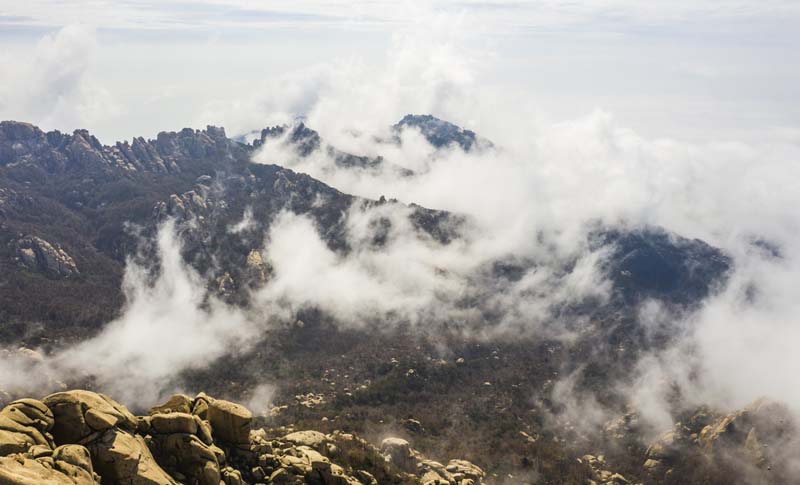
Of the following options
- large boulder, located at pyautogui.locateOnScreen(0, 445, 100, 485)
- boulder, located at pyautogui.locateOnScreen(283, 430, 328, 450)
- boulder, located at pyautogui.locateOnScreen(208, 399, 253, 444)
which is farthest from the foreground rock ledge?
boulder, located at pyautogui.locateOnScreen(283, 430, 328, 450)

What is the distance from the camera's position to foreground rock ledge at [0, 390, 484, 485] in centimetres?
6875

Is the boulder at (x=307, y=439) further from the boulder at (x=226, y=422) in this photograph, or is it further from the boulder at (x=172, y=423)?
the boulder at (x=172, y=423)

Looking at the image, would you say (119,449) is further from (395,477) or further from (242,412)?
(395,477)

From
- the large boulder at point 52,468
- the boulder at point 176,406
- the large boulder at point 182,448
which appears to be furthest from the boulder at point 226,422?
the large boulder at point 52,468

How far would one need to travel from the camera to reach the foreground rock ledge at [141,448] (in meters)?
68.8

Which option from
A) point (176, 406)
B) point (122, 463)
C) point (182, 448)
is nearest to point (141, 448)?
point (122, 463)

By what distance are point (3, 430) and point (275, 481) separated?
48733 millimetres

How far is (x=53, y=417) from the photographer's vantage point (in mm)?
79188

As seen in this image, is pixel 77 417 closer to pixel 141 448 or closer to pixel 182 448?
pixel 141 448

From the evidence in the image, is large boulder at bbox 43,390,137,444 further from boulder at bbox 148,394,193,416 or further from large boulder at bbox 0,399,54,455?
boulder at bbox 148,394,193,416

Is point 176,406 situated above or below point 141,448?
below

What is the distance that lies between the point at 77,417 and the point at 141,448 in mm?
11041

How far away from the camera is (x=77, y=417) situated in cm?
7962

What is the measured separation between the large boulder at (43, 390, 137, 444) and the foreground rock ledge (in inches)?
5.3
